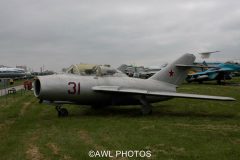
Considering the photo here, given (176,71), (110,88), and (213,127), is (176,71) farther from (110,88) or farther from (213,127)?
(213,127)

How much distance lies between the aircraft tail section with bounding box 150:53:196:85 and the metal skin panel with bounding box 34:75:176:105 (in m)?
0.31

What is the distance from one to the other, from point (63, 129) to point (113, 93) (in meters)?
3.98

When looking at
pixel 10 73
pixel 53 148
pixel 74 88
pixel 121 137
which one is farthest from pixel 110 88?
pixel 10 73

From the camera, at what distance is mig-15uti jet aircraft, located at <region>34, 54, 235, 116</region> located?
11492 millimetres

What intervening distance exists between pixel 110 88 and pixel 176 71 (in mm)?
3891

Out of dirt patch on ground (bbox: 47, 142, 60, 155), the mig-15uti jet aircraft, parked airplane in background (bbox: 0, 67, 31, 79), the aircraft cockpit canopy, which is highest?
the aircraft cockpit canopy

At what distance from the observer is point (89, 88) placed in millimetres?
12227

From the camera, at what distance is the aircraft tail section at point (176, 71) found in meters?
14.3

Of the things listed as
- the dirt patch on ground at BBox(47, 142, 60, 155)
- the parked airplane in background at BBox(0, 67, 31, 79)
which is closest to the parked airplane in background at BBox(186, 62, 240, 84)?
the dirt patch on ground at BBox(47, 142, 60, 155)

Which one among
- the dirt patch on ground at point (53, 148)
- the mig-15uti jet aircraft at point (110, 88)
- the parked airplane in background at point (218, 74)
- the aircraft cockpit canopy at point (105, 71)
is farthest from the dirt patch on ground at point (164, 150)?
the parked airplane in background at point (218, 74)

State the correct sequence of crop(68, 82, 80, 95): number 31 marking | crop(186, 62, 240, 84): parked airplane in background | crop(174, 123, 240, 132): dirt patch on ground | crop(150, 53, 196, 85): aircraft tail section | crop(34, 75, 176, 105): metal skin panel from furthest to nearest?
crop(186, 62, 240, 84): parked airplane in background < crop(150, 53, 196, 85): aircraft tail section < crop(68, 82, 80, 95): number 31 marking < crop(34, 75, 176, 105): metal skin panel < crop(174, 123, 240, 132): dirt patch on ground

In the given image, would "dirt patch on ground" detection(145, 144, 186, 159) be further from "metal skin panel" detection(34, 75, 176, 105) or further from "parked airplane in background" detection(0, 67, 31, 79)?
"parked airplane in background" detection(0, 67, 31, 79)

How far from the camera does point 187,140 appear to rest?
7.43 meters

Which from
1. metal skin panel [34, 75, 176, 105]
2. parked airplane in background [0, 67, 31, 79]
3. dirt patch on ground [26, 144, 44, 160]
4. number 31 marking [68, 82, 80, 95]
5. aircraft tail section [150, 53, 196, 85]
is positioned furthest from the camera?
parked airplane in background [0, 67, 31, 79]
